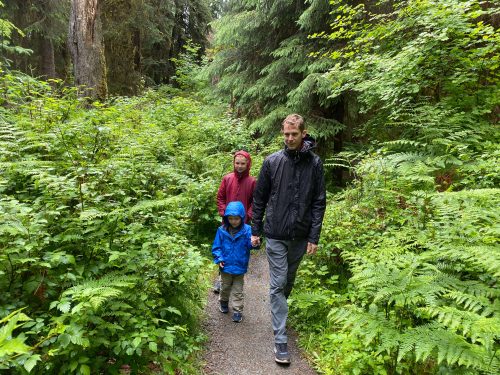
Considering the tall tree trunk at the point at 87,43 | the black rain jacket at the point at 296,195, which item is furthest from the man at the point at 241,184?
the tall tree trunk at the point at 87,43

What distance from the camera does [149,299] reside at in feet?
11.0

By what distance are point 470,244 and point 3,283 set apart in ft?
14.2

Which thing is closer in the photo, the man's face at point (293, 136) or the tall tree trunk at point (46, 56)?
the man's face at point (293, 136)

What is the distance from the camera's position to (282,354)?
396 centimetres

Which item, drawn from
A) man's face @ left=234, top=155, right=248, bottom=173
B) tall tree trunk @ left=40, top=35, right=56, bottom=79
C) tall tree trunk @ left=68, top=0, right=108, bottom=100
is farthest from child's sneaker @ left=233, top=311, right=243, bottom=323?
tall tree trunk @ left=40, top=35, right=56, bottom=79

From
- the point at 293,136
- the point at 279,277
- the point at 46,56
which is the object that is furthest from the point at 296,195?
the point at 46,56

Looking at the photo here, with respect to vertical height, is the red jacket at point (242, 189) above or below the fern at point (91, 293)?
above

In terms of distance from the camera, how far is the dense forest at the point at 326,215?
2646 mm

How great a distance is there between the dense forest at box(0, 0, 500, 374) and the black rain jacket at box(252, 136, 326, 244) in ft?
2.08

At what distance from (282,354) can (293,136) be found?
2619 millimetres

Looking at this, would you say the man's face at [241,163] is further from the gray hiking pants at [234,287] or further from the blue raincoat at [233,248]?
the gray hiking pants at [234,287]

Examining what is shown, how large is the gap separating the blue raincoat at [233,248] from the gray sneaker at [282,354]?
1.08m

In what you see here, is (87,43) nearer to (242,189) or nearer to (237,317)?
(242,189)

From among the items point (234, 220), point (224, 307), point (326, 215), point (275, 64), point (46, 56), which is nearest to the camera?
point (234, 220)
